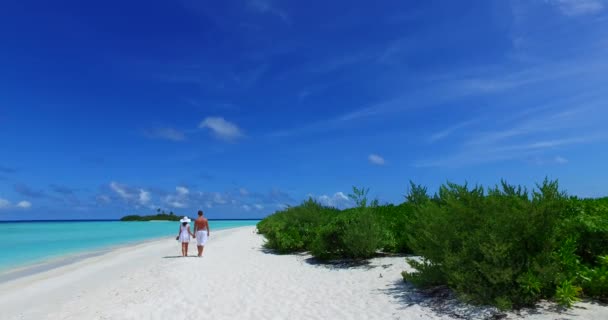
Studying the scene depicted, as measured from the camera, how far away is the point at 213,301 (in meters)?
9.26

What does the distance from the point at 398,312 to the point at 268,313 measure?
247 centimetres

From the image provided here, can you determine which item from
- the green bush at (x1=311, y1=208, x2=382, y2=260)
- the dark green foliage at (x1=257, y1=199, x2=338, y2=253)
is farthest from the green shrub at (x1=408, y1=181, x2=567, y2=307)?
the dark green foliage at (x1=257, y1=199, x2=338, y2=253)

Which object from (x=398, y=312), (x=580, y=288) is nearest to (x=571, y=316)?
(x=580, y=288)

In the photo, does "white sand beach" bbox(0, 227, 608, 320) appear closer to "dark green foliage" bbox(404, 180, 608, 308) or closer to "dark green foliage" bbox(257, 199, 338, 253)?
"dark green foliage" bbox(404, 180, 608, 308)

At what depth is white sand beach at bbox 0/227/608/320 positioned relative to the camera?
7695 millimetres

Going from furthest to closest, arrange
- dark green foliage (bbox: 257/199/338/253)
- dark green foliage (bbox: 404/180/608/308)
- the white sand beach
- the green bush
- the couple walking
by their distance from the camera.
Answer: the couple walking < dark green foliage (bbox: 257/199/338/253) < the green bush < the white sand beach < dark green foliage (bbox: 404/180/608/308)

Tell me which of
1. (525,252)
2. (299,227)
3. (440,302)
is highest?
(299,227)

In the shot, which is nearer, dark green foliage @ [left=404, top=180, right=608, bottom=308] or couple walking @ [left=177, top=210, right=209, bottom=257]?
dark green foliage @ [left=404, top=180, right=608, bottom=308]

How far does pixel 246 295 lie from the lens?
974cm

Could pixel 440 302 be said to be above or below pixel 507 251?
below

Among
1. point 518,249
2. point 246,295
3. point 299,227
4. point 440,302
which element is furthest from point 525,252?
point 299,227

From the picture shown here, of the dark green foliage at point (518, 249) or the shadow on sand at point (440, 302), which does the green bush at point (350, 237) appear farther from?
the dark green foliage at point (518, 249)

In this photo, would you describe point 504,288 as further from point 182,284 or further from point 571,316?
point 182,284

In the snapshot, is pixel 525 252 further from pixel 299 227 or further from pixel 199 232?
pixel 199 232
